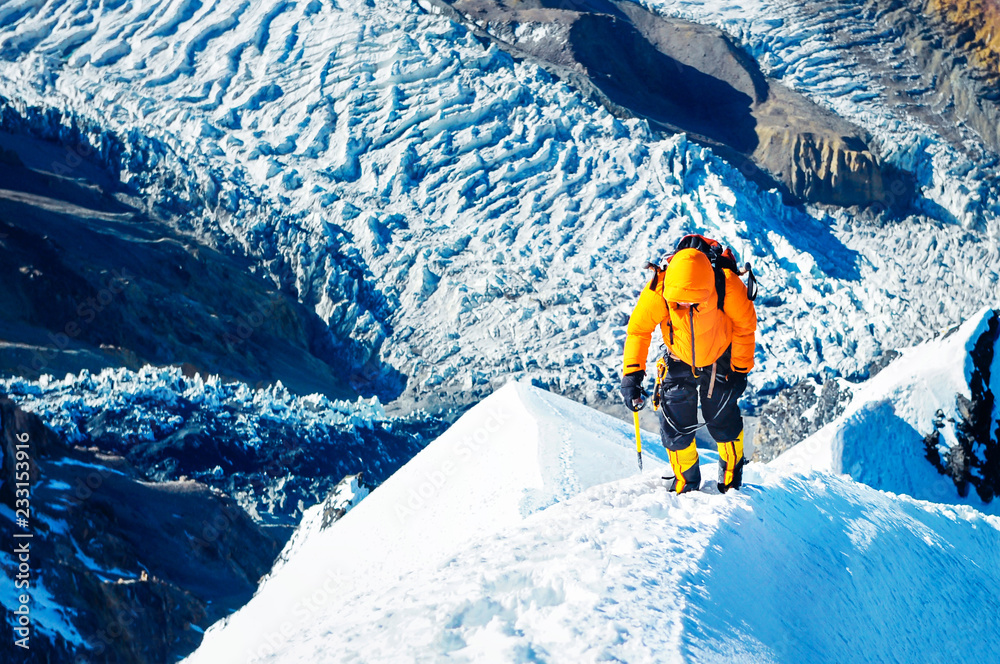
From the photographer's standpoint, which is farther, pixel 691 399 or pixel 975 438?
pixel 975 438

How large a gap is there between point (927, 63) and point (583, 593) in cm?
5333

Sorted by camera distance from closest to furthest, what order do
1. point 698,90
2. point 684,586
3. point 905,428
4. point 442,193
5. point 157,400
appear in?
point 684,586 → point 905,428 → point 157,400 → point 442,193 → point 698,90

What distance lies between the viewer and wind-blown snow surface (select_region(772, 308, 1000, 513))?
1276cm

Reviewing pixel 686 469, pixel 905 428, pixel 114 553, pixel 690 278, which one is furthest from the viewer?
pixel 114 553

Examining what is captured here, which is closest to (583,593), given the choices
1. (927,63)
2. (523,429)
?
(523,429)

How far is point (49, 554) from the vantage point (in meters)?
14.3

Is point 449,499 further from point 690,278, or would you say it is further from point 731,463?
point 690,278

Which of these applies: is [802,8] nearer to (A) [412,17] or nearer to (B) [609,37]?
(B) [609,37]

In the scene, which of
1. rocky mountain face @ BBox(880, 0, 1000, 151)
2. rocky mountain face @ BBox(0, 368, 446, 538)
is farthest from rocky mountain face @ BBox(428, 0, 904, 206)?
rocky mountain face @ BBox(0, 368, 446, 538)

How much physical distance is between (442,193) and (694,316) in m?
31.7

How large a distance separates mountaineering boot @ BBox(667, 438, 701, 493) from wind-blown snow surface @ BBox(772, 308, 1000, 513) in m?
7.64

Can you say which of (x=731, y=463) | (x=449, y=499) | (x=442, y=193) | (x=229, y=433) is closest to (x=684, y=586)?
(x=731, y=463)

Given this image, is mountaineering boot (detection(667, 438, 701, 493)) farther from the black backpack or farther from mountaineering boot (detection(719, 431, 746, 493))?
the black backpack

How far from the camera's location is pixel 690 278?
5016mm
